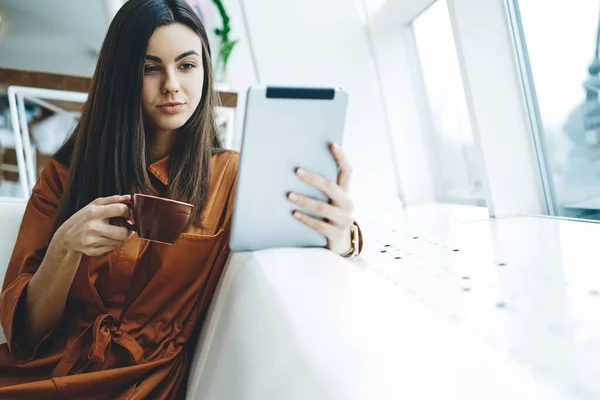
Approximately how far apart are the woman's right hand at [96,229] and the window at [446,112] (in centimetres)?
146

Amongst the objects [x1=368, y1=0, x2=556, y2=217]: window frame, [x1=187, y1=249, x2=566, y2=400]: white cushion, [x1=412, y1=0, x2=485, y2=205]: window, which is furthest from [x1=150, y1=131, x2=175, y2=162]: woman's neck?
[x1=412, y1=0, x2=485, y2=205]: window

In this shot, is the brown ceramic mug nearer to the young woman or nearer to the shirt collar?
the young woman

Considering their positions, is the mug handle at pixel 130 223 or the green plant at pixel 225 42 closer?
the mug handle at pixel 130 223

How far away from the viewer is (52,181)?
3.11 ft

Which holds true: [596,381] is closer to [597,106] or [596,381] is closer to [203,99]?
[203,99]

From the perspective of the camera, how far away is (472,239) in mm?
1078

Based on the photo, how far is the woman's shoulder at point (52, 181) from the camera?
0.93m

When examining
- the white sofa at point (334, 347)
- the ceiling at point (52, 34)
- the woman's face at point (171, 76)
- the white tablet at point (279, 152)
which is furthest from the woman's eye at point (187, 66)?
the ceiling at point (52, 34)

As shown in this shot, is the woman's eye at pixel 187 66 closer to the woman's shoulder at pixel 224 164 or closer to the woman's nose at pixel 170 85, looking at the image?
the woman's nose at pixel 170 85

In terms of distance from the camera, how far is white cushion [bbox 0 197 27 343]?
1029mm

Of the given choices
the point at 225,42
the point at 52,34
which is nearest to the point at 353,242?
the point at 225,42

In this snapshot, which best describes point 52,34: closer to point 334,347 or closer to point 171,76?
point 171,76

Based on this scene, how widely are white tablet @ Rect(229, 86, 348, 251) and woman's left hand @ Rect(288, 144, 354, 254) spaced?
0.01 metres

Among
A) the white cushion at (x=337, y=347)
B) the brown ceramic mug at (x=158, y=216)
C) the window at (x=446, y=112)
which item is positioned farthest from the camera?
the window at (x=446, y=112)
